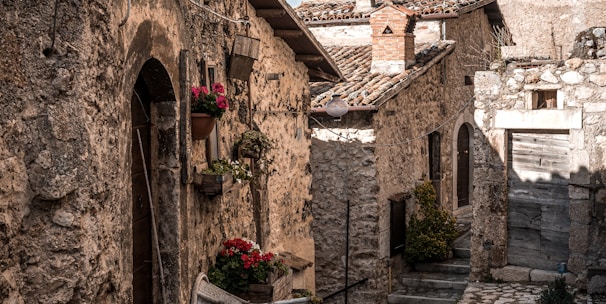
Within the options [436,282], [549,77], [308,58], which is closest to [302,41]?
[308,58]

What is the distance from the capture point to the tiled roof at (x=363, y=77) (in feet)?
43.2

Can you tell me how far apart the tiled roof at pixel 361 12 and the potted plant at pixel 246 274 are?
9848 millimetres

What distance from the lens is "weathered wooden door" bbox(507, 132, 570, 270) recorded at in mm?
10555

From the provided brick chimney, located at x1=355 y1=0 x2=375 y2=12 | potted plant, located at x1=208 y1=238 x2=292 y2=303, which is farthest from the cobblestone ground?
brick chimney, located at x1=355 y1=0 x2=375 y2=12

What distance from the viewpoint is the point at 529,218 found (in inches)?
428

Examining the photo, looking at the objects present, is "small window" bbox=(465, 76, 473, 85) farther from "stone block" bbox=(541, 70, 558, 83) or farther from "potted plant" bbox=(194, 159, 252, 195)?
"potted plant" bbox=(194, 159, 252, 195)

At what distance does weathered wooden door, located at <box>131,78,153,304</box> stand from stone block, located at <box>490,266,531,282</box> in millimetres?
6216

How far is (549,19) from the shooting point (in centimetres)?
1473

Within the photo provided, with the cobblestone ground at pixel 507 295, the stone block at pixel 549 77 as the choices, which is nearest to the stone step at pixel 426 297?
the cobblestone ground at pixel 507 295

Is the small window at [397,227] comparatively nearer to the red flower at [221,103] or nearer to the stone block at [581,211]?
the stone block at [581,211]

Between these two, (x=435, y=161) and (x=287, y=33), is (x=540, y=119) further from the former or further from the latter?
(x=435, y=161)

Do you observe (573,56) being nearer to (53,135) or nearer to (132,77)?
(132,77)

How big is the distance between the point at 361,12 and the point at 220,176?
10.8m

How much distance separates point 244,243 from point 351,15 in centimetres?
1009
